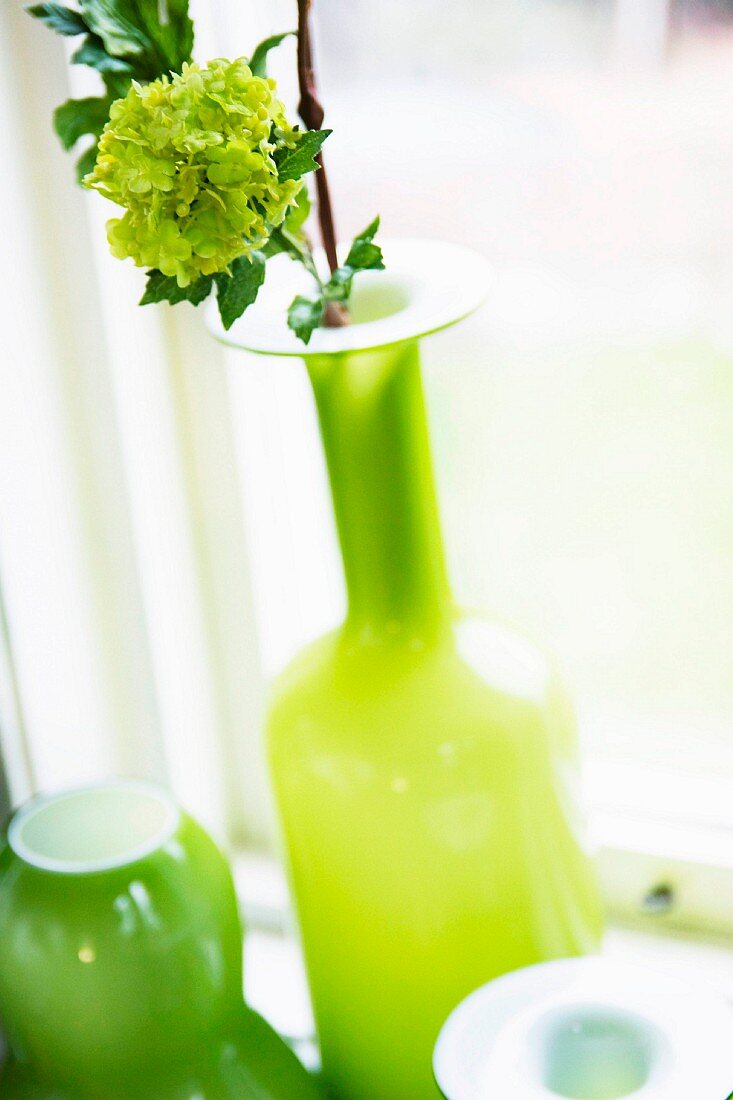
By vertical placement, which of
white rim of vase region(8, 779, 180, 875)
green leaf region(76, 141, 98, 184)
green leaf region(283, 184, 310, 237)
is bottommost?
white rim of vase region(8, 779, 180, 875)

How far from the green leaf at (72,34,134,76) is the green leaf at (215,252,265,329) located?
15cm

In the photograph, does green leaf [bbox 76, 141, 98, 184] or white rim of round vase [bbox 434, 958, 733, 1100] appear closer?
white rim of round vase [bbox 434, 958, 733, 1100]

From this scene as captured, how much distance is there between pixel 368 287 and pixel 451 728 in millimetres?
271

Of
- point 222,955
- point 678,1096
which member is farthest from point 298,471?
point 678,1096

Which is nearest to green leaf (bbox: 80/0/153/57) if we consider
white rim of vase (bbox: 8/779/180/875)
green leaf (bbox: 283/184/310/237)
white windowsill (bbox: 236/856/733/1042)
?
green leaf (bbox: 283/184/310/237)

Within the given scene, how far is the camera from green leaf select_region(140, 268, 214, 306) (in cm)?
71

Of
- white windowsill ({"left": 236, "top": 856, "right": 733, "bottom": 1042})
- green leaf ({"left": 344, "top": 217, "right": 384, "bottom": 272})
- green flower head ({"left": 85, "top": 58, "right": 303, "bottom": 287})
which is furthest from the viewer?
white windowsill ({"left": 236, "top": 856, "right": 733, "bottom": 1042})

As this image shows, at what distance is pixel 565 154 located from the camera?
0.98m

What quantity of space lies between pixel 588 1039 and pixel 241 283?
442 millimetres

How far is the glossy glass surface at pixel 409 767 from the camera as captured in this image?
0.81 metres

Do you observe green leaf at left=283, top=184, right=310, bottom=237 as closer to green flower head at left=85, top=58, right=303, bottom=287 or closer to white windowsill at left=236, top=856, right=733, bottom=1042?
green flower head at left=85, top=58, right=303, bottom=287

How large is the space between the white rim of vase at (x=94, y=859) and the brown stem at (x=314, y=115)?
33 cm

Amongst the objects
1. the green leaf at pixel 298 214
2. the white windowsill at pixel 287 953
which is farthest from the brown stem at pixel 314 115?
the white windowsill at pixel 287 953

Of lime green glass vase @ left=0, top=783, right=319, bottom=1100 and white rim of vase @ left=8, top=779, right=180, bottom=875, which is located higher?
white rim of vase @ left=8, top=779, right=180, bottom=875
